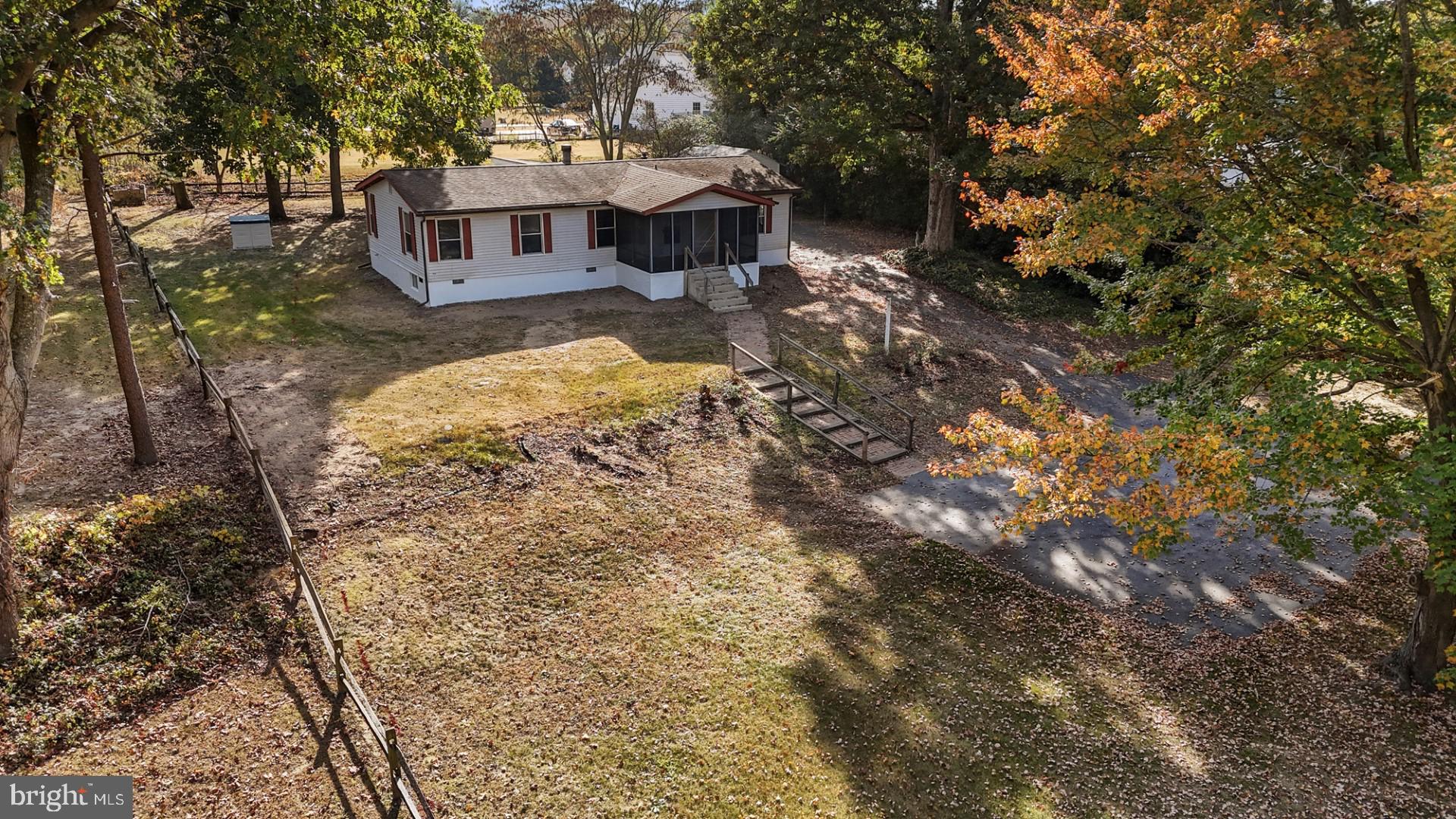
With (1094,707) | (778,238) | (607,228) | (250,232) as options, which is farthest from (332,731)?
(778,238)

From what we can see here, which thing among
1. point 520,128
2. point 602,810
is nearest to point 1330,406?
point 602,810

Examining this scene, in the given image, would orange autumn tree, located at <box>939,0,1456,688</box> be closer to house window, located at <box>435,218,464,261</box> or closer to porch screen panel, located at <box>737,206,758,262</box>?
porch screen panel, located at <box>737,206,758,262</box>

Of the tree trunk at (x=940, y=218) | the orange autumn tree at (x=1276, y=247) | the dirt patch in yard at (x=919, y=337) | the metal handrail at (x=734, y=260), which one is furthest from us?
the tree trunk at (x=940, y=218)

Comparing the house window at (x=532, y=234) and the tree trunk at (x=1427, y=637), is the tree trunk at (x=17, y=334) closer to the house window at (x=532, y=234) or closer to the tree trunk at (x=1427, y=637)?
the house window at (x=532, y=234)

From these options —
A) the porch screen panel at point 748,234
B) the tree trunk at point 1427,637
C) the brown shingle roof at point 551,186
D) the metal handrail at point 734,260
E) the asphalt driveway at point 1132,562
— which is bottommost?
the asphalt driveway at point 1132,562

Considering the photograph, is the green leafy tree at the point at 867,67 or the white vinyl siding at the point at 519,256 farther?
the green leafy tree at the point at 867,67

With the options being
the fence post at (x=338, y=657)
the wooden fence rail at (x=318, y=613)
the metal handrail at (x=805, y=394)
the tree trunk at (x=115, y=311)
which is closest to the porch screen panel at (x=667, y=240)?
the metal handrail at (x=805, y=394)

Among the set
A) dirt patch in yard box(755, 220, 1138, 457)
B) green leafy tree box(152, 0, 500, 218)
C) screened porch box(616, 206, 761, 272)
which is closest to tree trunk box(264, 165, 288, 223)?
screened porch box(616, 206, 761, 272)

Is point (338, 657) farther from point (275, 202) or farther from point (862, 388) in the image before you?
point (275, 202)
